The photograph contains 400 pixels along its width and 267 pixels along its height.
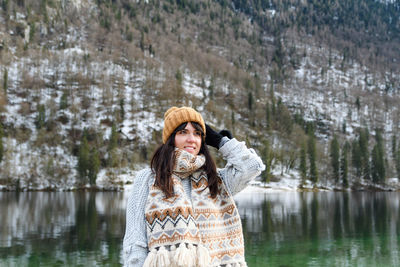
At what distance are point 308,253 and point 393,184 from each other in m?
85.3

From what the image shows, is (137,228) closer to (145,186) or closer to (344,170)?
(145,186)

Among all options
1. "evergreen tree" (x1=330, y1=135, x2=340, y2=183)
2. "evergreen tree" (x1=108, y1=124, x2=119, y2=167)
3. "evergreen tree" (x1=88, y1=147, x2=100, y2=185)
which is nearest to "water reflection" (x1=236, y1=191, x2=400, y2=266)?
"evergreen tree" (x1=88, y1=147, x2=100, y2=185)

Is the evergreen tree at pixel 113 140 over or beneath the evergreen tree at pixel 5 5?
beneath

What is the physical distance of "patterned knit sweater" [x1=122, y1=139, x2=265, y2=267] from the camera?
104 inches

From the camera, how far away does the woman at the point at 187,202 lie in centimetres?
259

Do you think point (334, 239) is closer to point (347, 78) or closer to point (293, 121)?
point (293, 121)

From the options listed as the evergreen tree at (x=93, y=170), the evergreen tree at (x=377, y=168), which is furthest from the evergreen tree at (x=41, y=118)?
the evergreen tree at (x=377, y=168)

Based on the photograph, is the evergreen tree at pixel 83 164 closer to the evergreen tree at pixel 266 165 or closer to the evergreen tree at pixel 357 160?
the evergreen tree at pixel 266 165

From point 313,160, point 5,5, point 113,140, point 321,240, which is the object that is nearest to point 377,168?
point 313,160

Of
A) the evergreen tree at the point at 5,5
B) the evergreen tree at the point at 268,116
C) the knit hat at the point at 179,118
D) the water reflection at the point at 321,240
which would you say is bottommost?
the water reflection at the point at 321,240

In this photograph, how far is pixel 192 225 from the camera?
8.66 feet

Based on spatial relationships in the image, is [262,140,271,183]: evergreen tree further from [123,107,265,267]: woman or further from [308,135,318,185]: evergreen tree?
[123,107,265,267]: woman

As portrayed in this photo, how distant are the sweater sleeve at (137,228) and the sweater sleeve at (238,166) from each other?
628mm

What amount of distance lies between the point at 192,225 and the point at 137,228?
1.29 feet
